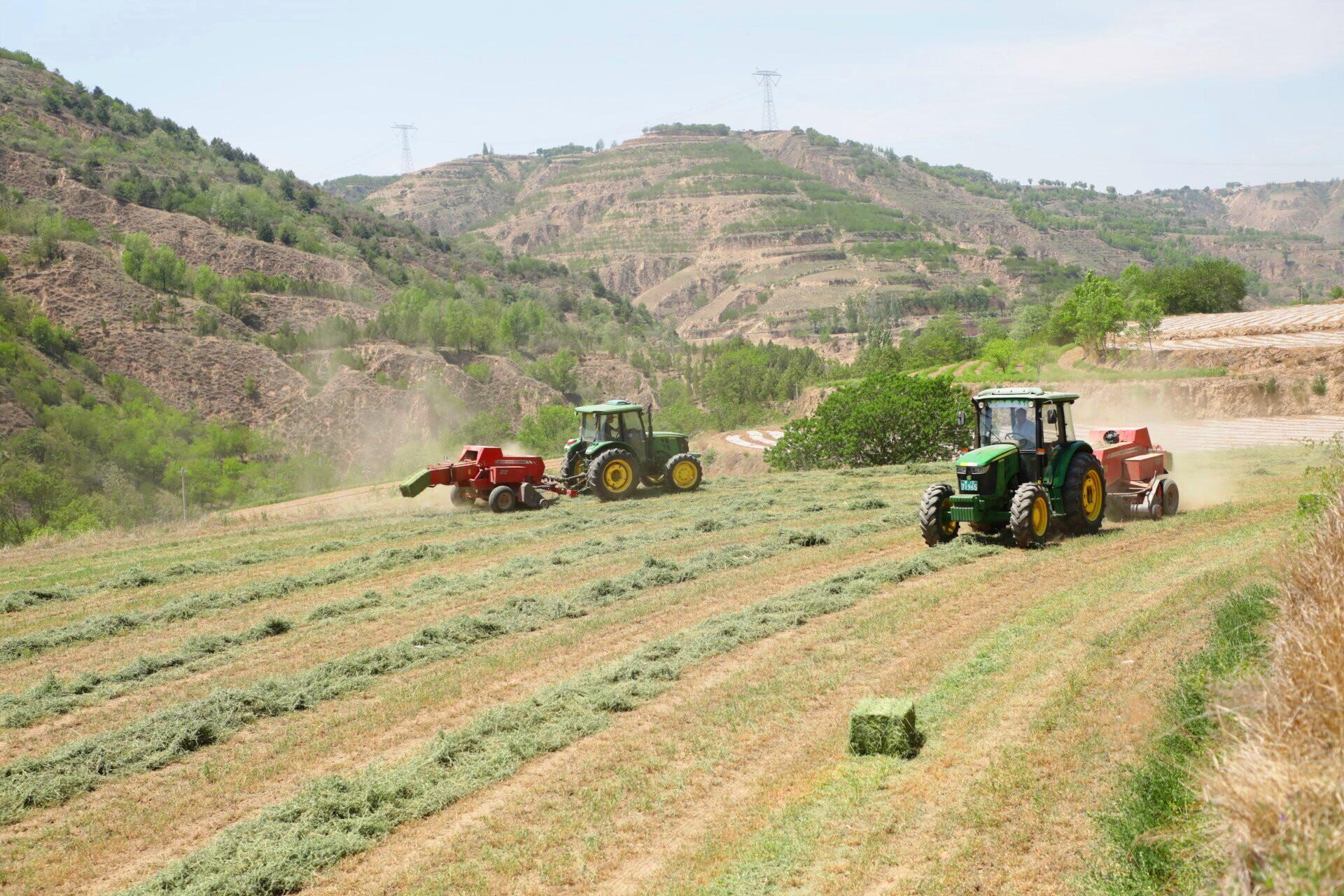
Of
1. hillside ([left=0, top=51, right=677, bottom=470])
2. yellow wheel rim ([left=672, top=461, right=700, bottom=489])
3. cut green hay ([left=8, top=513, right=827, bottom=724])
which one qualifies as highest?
hillside ([left=0, top=51, right=677, bottom=470])

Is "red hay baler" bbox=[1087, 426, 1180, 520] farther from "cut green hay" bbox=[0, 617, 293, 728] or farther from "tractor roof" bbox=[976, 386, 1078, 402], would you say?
"cut green hay" bbox=[0, 617, 293, 728]

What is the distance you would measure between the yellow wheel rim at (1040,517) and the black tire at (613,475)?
11.5 m

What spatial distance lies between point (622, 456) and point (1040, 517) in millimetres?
11660

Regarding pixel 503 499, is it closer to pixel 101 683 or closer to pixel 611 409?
pixel 611 409

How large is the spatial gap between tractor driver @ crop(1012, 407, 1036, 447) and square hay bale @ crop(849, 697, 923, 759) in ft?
28.1

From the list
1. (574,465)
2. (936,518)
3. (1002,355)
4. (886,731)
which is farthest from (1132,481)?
(1002,355)

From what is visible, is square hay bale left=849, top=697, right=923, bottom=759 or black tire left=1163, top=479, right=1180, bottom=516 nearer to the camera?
square hay bale left=849, top=697, right=923, bottom=759

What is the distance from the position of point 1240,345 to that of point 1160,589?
37206 millimetres

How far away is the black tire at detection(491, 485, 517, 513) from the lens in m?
23.2

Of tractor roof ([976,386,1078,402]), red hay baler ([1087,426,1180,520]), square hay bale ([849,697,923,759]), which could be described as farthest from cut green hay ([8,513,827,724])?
square hay bale ([849,697,923,759])

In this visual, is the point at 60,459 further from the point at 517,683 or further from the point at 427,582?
the point at 517,683

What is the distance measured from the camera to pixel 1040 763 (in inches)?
Result: 266

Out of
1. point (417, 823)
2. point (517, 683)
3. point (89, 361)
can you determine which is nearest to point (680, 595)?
point (517, 683)

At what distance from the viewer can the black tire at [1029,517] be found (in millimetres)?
14273
